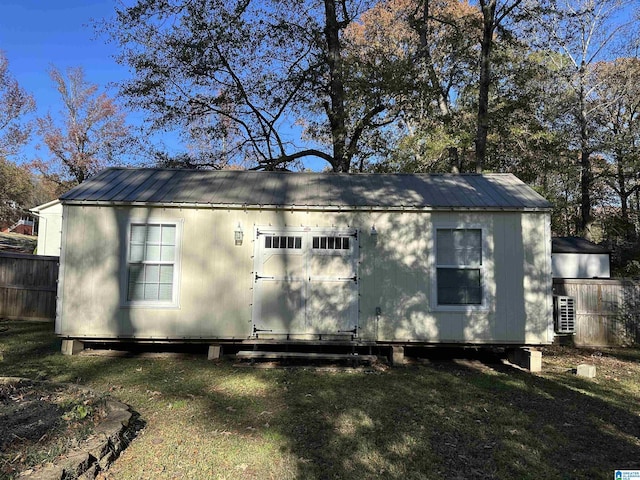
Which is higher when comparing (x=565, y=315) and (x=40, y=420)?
(x=565, y=315)

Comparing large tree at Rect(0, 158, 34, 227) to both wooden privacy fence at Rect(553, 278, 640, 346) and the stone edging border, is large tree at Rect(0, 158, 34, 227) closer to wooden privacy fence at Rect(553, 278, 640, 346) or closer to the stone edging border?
the stone edging border

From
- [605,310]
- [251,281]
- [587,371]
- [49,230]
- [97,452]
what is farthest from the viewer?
[49,230]

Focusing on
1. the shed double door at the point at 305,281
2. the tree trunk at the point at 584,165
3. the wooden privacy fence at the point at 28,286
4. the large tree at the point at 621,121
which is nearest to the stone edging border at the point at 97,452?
the shed double door at the point at 305,281

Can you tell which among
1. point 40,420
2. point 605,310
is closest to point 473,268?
point 605,310

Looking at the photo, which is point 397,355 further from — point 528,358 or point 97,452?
point 97,452

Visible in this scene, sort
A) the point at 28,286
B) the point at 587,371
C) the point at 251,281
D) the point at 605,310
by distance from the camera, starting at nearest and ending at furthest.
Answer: the point at 587,371 < the point at 251,281 < the point at 605,310 < the point at 28,286

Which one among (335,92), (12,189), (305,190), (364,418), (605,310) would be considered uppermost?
(335,92)

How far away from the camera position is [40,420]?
376 centimetres

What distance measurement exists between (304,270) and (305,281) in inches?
7.6

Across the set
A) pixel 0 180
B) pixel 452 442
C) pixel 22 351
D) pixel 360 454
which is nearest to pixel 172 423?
pixel 360 454

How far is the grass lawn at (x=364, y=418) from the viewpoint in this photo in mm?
3596

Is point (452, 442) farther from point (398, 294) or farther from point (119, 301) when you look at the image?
point (119, 301)

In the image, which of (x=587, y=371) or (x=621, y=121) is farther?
(x=621, y=121)

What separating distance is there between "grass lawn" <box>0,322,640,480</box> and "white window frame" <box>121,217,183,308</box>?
3.25 ft
